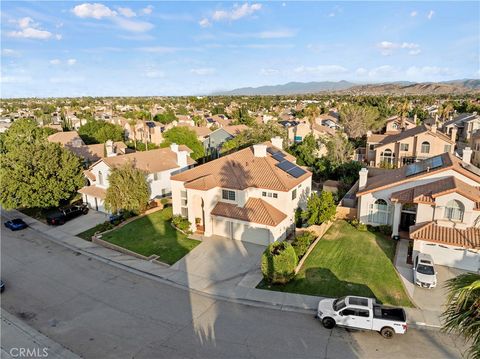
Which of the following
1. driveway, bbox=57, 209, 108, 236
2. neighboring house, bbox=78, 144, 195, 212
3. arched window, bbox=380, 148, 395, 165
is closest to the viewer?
driveway, bbox=57, 209, 108, 236

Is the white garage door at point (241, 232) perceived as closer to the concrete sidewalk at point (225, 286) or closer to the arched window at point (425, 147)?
the concrete sidewalk at point (225, 286)

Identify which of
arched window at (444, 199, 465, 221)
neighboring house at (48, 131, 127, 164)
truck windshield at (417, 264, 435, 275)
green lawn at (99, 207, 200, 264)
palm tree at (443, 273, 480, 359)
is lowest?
green lawn at (99, 207, 200, 264)

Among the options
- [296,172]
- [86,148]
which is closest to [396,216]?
[296,172]

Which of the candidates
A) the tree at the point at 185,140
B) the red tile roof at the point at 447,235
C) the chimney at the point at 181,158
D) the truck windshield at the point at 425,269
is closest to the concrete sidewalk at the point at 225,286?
the truck windshield at the point at 425,269

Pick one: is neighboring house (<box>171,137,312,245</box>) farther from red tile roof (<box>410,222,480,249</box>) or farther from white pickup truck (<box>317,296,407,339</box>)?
red tile roof (<box>410,222,480,249</box>)

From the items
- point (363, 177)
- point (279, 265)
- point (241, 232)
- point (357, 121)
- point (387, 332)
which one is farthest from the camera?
point (357, 121)

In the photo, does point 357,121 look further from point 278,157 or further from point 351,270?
point 351,270

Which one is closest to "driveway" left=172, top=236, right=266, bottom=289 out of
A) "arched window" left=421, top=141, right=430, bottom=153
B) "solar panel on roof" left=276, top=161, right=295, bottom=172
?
"solar panel on roof" left=276, top=161, right=295, bottom=172

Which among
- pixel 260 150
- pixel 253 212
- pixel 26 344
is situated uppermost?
pixel 260 150
